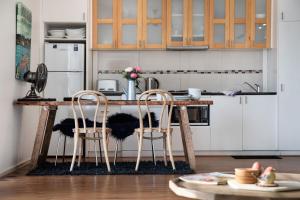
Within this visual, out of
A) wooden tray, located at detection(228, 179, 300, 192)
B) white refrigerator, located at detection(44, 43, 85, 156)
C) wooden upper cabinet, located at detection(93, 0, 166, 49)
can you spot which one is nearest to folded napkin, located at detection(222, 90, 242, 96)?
wooden upper cabinet, located at detection(93, 0, 166, 49)

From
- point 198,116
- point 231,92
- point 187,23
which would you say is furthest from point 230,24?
point 198,116

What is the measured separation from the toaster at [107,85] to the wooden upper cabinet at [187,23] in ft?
3.22

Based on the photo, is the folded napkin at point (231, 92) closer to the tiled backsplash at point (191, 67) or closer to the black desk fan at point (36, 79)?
the tiled backsplash at point (191, 67)

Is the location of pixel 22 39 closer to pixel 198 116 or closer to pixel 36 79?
pixel 36 79

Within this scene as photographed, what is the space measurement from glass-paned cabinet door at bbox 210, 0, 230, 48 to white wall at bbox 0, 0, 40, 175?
105 inches

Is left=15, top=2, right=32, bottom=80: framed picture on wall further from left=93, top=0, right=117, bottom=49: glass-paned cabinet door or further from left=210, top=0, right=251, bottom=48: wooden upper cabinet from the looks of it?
left=210, top=0, right=251, bottom=48: wooden upper cabinet

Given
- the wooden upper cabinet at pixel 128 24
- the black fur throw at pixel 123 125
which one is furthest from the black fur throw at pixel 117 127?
the wooden upper cabinet at pixel 128 24

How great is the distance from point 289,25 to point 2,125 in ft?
13.8

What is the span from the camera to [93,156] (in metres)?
→ 6.72

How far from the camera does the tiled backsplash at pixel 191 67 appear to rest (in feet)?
24.2

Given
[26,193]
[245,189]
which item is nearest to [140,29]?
[26,193]

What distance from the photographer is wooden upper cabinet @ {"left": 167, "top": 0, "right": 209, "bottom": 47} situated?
7090 mm

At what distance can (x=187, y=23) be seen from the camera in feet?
23.2

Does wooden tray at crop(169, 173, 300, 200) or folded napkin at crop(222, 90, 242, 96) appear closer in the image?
wooden tray at crop(169, 173, 300, 200)
